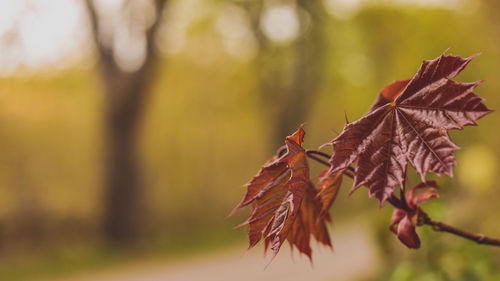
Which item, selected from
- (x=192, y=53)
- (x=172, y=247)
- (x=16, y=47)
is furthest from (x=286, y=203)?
(x=192, y=53)

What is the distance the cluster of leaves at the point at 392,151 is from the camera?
0.69 m

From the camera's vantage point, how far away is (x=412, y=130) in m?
0.73

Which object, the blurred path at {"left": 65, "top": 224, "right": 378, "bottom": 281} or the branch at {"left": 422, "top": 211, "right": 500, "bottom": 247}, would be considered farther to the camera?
the blurred path at {"left": 65, "top": 224, "right": 378, "bottom": 281}

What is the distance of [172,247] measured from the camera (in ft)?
37.3

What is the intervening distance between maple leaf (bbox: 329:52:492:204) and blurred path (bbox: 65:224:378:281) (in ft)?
22.9

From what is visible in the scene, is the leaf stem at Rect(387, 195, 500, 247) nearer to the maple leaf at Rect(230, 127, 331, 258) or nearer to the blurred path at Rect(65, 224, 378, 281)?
the maple leaf at Rect(230, 127, 331, 258)

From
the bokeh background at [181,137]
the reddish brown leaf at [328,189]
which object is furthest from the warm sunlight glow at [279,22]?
the reddish brown leaf at [328,189]

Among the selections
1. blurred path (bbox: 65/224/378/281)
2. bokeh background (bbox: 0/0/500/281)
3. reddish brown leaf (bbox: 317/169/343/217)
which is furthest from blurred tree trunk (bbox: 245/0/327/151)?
reddish brown leaf (bbox: 317/169/343/217)

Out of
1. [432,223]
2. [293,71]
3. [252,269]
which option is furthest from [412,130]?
[293,71]

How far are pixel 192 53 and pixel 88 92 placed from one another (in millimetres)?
4138

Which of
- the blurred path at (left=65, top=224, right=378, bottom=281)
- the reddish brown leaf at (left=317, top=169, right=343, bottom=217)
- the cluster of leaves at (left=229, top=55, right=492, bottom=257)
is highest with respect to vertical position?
the cluster of leaves at (left=229, top=55, right=492, bottom=257)

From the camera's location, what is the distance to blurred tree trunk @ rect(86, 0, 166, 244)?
1034 cm

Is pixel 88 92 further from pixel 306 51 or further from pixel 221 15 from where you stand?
pixel 306 51

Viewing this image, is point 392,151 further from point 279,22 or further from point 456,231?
point 279,22
